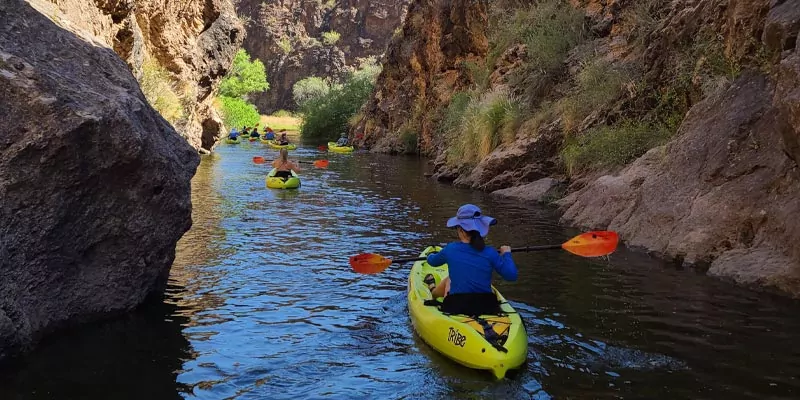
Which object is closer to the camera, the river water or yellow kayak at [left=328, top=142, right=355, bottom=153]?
the river water

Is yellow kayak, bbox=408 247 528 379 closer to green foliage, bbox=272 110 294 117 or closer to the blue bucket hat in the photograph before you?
the blue bucket hat

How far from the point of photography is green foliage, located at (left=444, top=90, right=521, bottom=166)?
1747cm

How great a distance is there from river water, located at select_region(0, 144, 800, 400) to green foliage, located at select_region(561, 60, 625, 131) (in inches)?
197

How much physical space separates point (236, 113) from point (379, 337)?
43590 millimetres

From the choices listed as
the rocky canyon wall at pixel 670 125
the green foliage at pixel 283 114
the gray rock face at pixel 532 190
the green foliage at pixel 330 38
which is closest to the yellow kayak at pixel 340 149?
the rocky canyon wall at pixel 670 125

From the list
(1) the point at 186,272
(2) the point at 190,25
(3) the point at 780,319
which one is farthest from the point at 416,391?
(2) the point at 190,25

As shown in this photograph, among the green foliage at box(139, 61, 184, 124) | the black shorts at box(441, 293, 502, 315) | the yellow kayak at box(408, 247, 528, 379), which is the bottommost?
the yellow kayak at box(408, 247, 528, 379)

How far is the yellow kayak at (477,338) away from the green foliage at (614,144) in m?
7.42

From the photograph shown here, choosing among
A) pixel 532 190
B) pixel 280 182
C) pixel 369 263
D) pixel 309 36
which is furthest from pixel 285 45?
pixel 369 263

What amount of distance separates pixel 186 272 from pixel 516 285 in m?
3.67

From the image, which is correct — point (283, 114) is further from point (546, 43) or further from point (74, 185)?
point (74, 185)

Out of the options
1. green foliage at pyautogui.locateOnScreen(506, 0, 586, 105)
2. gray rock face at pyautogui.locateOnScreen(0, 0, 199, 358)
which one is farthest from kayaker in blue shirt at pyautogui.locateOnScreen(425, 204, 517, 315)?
green foliage at pyautogui.locateOnScreen(506, 0, 586, 105)

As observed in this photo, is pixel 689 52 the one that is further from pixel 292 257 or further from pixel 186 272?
pixel 186 272

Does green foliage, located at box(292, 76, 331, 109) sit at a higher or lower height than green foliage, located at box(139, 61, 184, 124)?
higher
